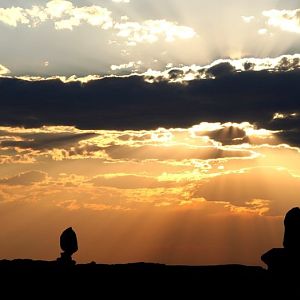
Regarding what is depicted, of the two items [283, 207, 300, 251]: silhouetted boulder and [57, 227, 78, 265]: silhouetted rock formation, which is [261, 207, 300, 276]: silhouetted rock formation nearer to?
[283, 207, 300, 251]: silhouetted boulder

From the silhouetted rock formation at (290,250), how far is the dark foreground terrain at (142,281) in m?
0.57

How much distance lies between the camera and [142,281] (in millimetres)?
48969

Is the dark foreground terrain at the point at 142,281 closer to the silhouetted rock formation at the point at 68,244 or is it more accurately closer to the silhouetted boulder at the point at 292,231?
the silhouetted rock formation at the point at 68,244

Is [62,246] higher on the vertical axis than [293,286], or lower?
→ higher

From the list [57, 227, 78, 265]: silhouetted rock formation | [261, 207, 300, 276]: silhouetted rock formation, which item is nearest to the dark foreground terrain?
[261, 207, 300, 276]: silhouetted rock formation

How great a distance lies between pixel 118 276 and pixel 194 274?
18.9 ft

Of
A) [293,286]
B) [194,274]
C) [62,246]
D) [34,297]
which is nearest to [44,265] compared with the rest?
[62,246]

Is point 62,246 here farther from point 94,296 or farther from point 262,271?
point 262,271

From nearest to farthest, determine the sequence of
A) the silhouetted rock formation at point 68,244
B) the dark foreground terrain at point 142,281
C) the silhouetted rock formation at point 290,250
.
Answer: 1. the silhouetted rock formation at point 290,250
2. the dark foreground terrain at point 142,281
3. the silhouetted rock formation at point 68,244

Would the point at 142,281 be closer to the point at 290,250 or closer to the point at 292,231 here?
the point at 290,250

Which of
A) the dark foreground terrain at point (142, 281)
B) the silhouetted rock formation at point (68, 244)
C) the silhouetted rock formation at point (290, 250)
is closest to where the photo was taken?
the silhouetted rock formation at point (290, 250)

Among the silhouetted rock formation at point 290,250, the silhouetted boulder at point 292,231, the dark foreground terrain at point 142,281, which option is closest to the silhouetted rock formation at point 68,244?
the dark foreground terrain at point 142,281

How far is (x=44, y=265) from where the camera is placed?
53.3 metres

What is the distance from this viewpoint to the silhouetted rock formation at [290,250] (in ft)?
140
